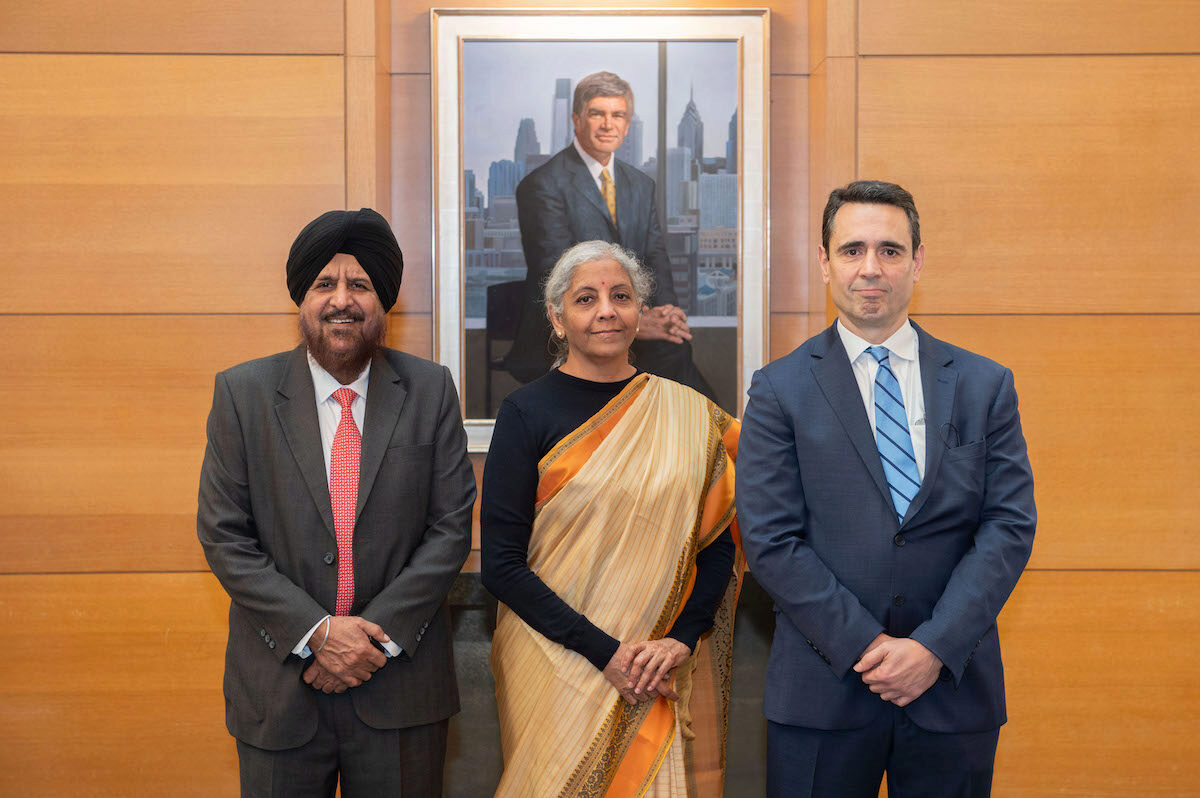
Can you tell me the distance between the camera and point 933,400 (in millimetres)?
1921

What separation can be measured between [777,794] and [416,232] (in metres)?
2.11

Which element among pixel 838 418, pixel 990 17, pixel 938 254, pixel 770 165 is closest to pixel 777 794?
pixel 838 418

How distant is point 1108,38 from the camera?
3025mm

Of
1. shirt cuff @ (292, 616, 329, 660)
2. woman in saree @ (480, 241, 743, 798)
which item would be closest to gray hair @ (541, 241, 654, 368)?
woman in saree @ (480, 241, 743, 798)

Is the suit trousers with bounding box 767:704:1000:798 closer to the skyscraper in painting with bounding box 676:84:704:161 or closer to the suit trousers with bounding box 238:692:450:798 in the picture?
the suit trousers with bounding box 238:692:450:798

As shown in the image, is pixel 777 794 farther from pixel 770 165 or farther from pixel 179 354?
pixel 179 354

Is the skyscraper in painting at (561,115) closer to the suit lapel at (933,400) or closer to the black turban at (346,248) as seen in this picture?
the black turban at (346,248)

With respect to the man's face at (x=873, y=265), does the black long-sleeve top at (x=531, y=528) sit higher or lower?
lower

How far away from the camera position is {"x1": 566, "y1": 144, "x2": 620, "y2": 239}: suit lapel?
122 inches

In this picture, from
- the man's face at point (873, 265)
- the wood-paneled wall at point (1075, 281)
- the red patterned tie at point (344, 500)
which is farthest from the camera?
the wood-paneled wall at point (1075, 281)

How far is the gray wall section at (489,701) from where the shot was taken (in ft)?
9.53

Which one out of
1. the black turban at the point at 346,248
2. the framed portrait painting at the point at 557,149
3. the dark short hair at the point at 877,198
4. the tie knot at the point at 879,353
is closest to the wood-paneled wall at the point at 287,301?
the framed portrait painting at the point at 557,149

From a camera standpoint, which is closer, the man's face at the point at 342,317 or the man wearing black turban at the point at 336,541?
the man wearing black turban at the point at 336,541

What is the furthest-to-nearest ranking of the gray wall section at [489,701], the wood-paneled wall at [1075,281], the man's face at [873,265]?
the wood-paneled wall at [1075,281] < the gray wall section at [489,701] < the man's face at [873,265]
